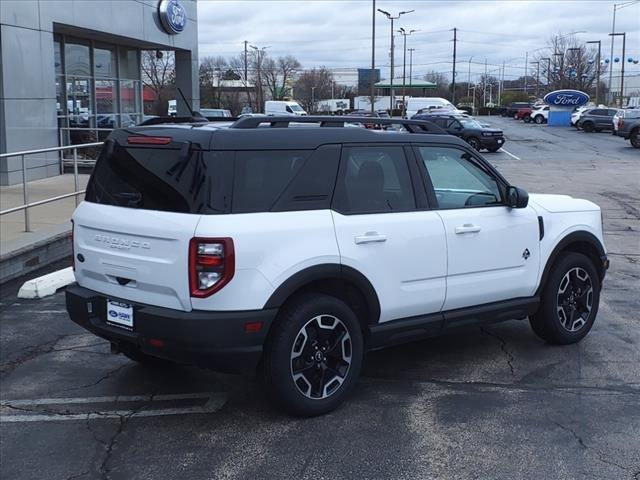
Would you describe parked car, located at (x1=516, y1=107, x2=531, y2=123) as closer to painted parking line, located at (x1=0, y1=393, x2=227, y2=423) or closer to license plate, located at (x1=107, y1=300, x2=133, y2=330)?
painted parking line, located at (x1=0, y1=393, x2=227, y2=423)

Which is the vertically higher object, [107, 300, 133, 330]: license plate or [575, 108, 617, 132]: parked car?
[575, 108, 617, 132]: parked car

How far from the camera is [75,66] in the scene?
20797mm

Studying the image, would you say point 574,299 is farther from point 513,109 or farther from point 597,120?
point 513,109

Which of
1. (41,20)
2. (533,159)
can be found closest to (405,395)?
(41,20)

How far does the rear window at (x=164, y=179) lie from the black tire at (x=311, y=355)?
2.65 ft

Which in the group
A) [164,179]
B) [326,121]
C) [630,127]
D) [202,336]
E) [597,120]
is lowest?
[202,336]

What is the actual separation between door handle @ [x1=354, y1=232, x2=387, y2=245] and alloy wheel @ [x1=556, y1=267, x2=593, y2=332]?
202 centimetres

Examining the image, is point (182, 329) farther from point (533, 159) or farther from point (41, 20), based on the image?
point (533, 159)

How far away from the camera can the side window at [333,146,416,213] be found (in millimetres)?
4711

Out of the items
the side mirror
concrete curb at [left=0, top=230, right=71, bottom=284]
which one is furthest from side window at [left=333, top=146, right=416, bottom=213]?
concrete curb at [left=0, top=230, right=71, bottom=284]

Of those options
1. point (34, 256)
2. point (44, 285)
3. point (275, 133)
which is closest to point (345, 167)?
point (275, 133)

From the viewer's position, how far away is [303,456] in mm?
4094

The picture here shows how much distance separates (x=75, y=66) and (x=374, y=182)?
18.1 metres

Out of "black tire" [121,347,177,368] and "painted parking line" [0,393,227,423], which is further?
"black tire" [121,347,177,368]
